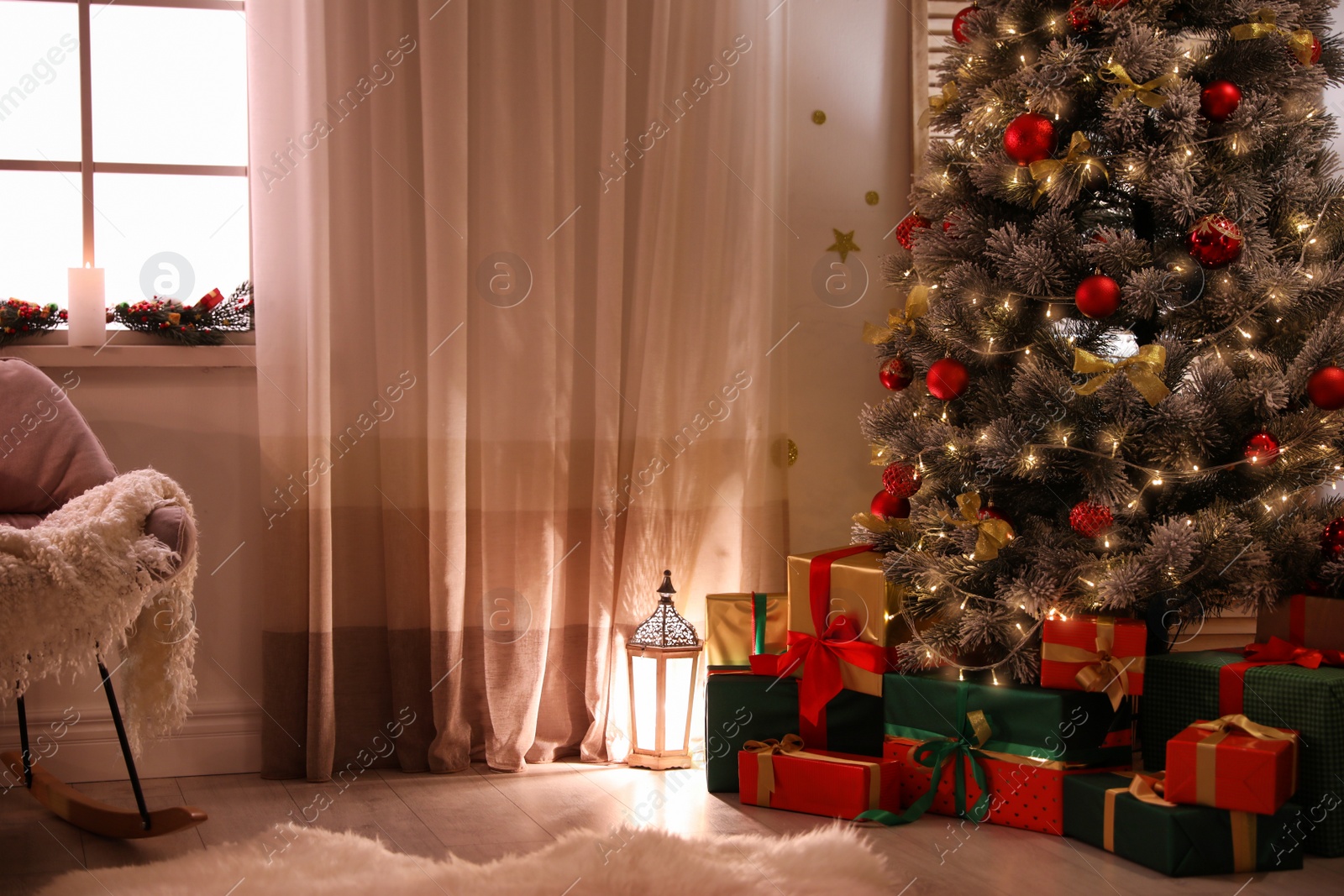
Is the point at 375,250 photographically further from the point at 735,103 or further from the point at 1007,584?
the point at 1007,584

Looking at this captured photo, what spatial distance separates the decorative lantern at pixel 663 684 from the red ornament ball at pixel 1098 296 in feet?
3.41

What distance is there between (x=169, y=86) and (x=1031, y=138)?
6.39 feet

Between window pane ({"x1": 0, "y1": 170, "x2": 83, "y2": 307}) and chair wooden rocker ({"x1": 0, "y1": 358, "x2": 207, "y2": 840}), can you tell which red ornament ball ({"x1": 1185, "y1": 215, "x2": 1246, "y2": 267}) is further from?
window pane ({"x1": 0, "y1": 170, "x2": 83, "y2": 307})

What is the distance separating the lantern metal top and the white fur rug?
22.8 inches

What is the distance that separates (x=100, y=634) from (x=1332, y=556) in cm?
220

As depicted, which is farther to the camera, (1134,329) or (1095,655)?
(1134,329)

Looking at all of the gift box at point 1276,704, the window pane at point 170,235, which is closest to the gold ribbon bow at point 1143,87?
the gift box at point 1276,704

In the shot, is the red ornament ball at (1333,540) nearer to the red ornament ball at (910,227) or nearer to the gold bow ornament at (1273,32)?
the gold bow ornament at (1273,32)

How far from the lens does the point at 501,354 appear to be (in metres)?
2.44

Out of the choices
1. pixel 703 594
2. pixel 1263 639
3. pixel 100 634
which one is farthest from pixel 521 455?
pixel 1263 639

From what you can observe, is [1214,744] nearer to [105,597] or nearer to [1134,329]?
[1134,329]

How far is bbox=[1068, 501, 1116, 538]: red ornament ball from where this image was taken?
Result: 188 centimetres

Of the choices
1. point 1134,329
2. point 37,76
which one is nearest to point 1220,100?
point 1134,329

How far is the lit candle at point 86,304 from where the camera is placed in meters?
2.24
